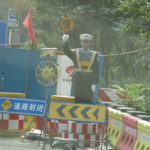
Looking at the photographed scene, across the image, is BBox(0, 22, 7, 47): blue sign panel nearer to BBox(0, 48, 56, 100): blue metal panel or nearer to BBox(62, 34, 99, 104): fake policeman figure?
BBox(0, 48, 56, 100): blue metal panel

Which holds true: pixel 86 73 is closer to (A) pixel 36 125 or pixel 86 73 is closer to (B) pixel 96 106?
(B) pixel 96 106

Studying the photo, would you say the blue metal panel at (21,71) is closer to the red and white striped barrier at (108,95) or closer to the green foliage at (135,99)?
the green foliage at (135,99)

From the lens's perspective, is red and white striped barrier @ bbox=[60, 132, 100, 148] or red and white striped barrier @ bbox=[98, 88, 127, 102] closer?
red and white striped barrier @ bbox=[60, 132, 100, 148]

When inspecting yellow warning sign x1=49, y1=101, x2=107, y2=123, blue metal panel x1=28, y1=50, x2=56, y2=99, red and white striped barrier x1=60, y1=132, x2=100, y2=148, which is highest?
blue metal panel x1=28, y1=50, x2=56, y2=99

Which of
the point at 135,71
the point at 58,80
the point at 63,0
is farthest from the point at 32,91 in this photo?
the point at 135,71

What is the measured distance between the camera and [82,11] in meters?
20.8

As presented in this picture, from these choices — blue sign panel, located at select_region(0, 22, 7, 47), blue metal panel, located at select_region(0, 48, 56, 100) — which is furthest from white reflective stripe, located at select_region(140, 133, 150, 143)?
blue sign panel, located at select_region(0, 22, 7, 47)

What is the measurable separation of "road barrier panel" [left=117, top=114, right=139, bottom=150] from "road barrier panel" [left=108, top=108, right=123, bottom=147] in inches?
10.6

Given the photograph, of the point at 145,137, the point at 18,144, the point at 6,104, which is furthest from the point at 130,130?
the point at 6,104

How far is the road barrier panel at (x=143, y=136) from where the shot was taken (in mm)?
8281

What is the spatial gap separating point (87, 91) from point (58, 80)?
369 cm

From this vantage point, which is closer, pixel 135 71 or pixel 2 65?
pixel 2 65

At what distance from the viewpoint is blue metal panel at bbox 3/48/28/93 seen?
13.5m

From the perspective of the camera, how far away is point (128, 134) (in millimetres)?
9695
